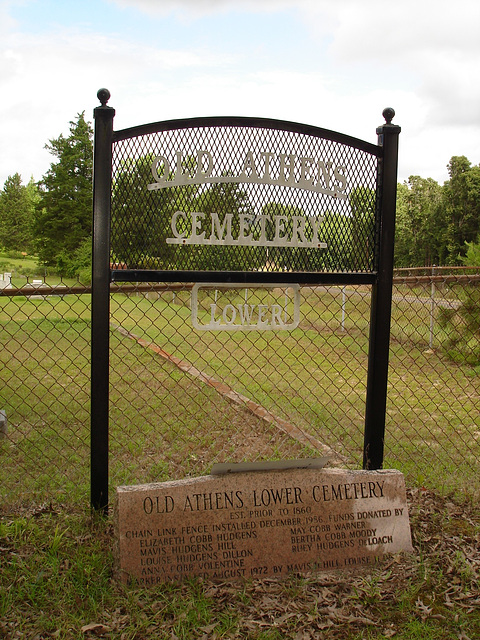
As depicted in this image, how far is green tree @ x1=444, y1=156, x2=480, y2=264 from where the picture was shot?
3316 cm

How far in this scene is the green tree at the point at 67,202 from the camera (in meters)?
38.9

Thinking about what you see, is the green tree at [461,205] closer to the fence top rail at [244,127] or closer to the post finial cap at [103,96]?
the fence top rail at [244,127]

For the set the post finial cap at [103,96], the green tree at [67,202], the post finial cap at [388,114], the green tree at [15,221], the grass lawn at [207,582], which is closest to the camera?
the grass lawn at [207,582]

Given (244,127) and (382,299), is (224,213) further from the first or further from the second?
(382,299)

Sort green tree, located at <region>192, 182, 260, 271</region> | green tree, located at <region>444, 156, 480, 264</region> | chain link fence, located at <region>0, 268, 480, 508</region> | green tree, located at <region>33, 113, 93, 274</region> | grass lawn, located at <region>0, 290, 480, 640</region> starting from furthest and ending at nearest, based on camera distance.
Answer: green tree, located at <region>33, 113, 93, 274</region>, green tree, located at <region>444, 156, 480, 264</region>, chain link fence, located at <region>0, 268, 480, 508</region>, green tree, located at <region>192, 182, 260, 271</region>, grass lawn, located at <region>0, 290, 480, 640</region>

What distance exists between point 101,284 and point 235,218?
80 centimetres

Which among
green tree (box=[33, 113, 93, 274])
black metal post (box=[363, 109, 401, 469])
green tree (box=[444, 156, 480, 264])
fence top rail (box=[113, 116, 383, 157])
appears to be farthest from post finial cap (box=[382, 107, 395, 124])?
green tree (box=[33, 113, 93, 274])

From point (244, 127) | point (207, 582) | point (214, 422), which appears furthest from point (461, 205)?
point (207, 582)

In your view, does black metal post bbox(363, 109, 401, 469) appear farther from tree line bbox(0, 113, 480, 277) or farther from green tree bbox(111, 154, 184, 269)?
green tree bbox(111, 154, 184, 269)

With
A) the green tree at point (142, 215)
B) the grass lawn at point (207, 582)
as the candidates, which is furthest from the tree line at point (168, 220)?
the grass lawn at point (207, 582)

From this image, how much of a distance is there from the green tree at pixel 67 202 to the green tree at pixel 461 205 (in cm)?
2394

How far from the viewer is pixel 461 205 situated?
33.8 metres

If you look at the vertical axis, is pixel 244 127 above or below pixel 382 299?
above

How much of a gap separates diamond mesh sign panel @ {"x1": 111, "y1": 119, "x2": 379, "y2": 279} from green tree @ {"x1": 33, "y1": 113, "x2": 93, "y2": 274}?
121ft
